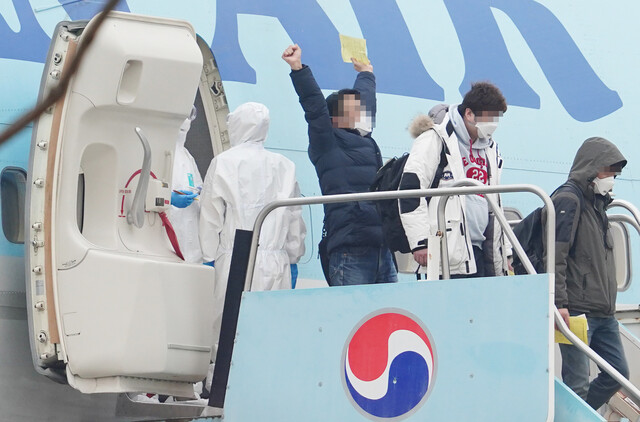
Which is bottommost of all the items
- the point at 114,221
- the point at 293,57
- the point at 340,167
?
the point at 114,221

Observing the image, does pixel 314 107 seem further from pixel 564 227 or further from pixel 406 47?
pixel 406 47

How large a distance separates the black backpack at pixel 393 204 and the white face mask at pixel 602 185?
0.87m

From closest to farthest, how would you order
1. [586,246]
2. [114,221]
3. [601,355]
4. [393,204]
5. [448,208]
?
1. [114,221]
2. [448,208]
3. [393,204]
4. [586,246]
5. [601,355]

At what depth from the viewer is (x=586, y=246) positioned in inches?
193

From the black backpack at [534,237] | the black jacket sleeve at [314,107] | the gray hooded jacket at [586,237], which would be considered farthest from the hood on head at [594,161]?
the black jacket sleeve at [314,107]

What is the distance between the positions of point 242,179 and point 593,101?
3410 mm

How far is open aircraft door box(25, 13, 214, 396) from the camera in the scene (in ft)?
13.2

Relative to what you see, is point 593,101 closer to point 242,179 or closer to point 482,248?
point 482,248

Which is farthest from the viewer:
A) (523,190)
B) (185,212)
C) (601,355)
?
(601,355)

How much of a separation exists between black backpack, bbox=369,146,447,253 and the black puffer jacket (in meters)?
0.16

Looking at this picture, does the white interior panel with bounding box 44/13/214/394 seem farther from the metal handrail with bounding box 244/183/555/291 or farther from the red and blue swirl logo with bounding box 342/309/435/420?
the red and blue swirl logo with bounding box 342/309/435/420

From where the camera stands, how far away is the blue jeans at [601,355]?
4953 mm

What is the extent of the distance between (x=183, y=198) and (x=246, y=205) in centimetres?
31

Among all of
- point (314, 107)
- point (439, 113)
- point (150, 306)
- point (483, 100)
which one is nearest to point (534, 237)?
point (483, 100)
